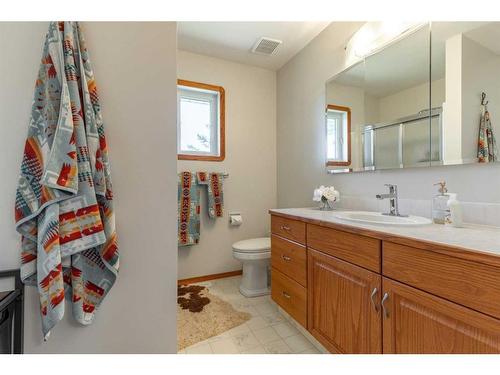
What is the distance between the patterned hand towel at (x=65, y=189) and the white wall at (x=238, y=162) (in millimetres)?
1606

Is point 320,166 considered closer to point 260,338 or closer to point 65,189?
point 260,338

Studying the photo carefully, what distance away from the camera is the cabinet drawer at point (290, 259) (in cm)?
148

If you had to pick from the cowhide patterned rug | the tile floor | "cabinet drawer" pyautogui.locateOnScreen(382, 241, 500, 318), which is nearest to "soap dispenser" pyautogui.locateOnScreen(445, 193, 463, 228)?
"cabinet drawer" pyautogui.locateOnScreen(382, 241, 500, 318)

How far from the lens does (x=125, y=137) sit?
89cm

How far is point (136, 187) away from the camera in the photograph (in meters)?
0.90

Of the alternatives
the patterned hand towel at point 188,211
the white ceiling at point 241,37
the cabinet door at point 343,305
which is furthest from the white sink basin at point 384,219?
the white ceiling at point 241,37

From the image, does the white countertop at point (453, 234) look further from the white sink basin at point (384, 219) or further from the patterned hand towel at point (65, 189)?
the patterned hand towel at point (65, 189)

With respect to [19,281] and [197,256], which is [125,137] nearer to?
[19,281]

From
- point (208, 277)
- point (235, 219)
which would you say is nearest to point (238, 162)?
point (235, 219)

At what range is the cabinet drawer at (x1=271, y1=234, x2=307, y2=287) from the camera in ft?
4.85

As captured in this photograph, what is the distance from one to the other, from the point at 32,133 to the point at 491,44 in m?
1.95
